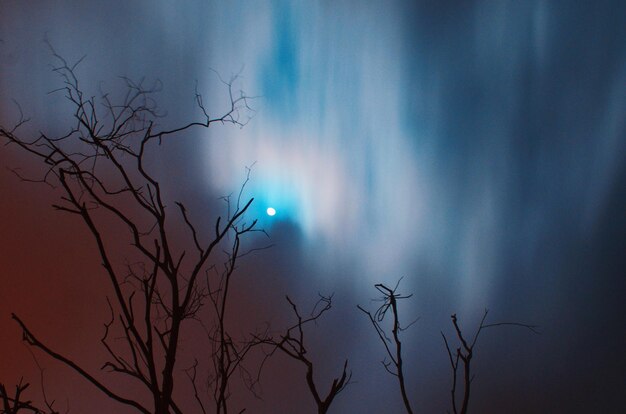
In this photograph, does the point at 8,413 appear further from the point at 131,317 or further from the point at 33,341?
the point at 131,317

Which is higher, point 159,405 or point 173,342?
point 173,342

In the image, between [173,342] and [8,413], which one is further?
[173,342]

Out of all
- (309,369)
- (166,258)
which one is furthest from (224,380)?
(166,258)

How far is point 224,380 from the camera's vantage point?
104 inches

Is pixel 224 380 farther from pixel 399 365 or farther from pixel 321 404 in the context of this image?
pixel 399 365

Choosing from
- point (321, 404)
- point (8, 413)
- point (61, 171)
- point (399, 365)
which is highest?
point (61, 171)

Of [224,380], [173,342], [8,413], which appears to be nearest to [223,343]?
[224,380]

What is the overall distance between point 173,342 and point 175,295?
0.65 feet

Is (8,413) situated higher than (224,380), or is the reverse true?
(224,380)

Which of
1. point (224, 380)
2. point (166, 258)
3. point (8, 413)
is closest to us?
point (8, 413)

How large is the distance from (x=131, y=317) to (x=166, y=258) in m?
0.30

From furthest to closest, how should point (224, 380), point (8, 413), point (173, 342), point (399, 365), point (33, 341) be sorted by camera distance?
point (399, 365) → point (224, 380) → point (173, 342) → point (33, 341) → point (8, 413)

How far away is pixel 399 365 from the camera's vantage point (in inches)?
121

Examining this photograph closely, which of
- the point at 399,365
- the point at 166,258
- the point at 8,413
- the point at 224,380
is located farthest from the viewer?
the point at 399,365
